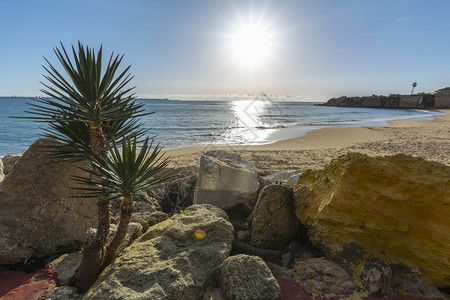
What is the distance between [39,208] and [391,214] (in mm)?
4244

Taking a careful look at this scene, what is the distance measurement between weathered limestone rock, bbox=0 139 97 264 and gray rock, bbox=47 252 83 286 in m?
0.25

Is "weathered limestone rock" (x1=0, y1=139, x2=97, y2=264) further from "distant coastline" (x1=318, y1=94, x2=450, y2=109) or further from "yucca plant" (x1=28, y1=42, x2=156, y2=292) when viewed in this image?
"distant coastline" (x1=318, y1=94, x2=450, y2=109)

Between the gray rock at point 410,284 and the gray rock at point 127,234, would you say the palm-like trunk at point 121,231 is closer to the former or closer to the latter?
the gray rock at point 127,234

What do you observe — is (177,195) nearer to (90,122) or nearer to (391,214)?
(90,122)

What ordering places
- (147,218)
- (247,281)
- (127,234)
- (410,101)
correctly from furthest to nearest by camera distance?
(410,101) → (147,218) → (127,234) → (247,281)

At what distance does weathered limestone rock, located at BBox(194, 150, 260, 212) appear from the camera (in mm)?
4129

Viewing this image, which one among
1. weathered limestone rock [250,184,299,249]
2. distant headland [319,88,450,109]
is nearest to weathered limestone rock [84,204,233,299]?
weathered limestone rock [250,184,299,249]

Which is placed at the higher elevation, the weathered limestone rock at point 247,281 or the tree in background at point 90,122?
the tree in background at point 90,122

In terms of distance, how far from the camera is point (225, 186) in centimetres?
416

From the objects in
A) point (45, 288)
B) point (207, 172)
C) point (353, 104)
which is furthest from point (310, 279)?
point (353, 104)

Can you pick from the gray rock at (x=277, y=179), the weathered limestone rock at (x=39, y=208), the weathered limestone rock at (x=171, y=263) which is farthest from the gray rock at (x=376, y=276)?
the weathered limestone rock at (x=39, y=208)

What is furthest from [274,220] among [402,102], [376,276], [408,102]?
[402,102]

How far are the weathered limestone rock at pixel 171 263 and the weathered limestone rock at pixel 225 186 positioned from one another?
1.00m

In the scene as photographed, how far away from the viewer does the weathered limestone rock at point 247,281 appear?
2203mm
